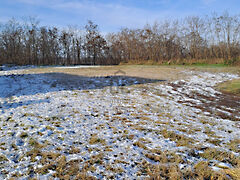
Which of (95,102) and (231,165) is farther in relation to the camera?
(95,102)

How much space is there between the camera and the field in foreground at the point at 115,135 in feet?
7.98

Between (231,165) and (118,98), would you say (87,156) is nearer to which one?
(231,165)

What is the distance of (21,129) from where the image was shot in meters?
3.65

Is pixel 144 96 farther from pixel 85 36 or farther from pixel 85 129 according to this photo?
pixel 85 36

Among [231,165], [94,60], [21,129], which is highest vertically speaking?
[94,60]

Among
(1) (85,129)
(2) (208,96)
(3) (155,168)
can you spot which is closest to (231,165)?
(3) (155,168)

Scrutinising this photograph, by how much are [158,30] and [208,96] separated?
1941 cm

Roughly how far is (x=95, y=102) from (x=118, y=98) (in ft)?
3.24

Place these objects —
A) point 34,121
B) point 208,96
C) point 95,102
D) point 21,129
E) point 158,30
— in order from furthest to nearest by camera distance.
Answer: point 158,30, point 208,96, point 95,102, point 34,121, point 21,129

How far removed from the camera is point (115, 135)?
3.52 meters

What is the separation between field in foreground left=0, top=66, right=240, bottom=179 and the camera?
2.43m

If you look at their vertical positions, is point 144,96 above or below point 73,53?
below

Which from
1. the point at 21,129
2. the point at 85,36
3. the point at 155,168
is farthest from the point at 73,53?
the point at 155,168

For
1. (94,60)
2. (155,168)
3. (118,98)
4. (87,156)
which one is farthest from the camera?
(94,60)
